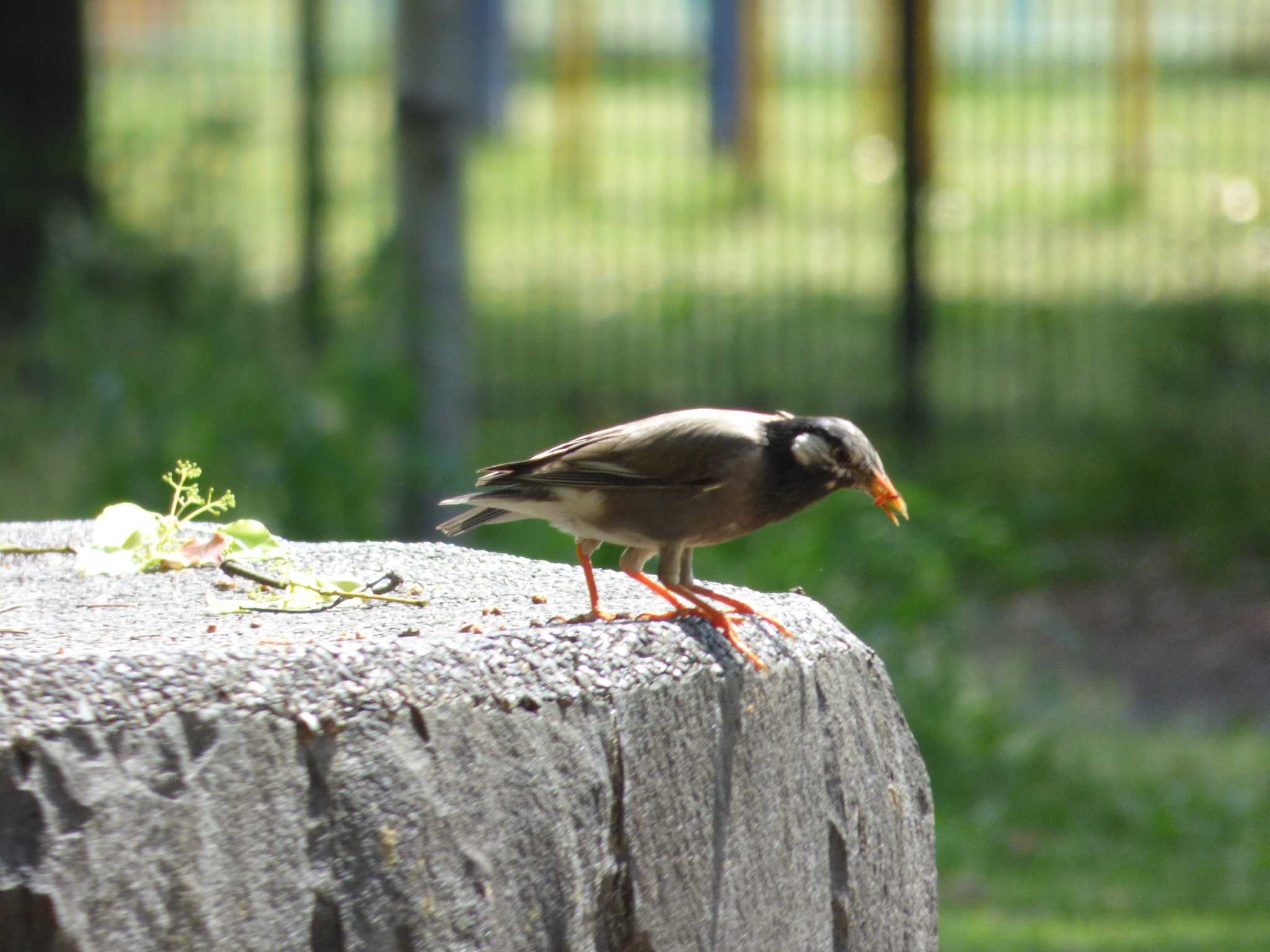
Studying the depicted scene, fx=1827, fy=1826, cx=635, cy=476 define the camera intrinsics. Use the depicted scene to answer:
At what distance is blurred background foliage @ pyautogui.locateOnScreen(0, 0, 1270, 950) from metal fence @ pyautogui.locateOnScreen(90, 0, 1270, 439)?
1.8 inches

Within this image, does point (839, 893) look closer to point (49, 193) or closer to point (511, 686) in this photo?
point (511, 686)

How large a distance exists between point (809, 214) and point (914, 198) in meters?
3.35

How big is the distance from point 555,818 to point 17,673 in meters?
0.71

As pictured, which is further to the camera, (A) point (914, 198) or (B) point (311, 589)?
(A) point (914, 198)

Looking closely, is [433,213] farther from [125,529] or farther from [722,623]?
[722,623]

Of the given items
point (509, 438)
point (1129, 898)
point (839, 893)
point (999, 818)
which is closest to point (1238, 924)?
point (1129, 898)

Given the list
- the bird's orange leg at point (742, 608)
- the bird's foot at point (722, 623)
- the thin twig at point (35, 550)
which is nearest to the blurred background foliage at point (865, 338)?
the bird's orange leg at point (742, 608)

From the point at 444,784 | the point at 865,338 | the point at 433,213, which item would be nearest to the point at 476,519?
the point at 444,784

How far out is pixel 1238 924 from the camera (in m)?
5.71

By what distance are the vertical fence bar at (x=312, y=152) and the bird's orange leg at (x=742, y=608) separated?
8008 millimetres

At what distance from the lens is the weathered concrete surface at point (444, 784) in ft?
6.98

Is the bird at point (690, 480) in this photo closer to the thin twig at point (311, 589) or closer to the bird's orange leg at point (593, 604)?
the bird's orange leg at point (593, 604)

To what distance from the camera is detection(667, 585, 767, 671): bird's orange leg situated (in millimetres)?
2697

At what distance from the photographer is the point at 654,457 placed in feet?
9.73
